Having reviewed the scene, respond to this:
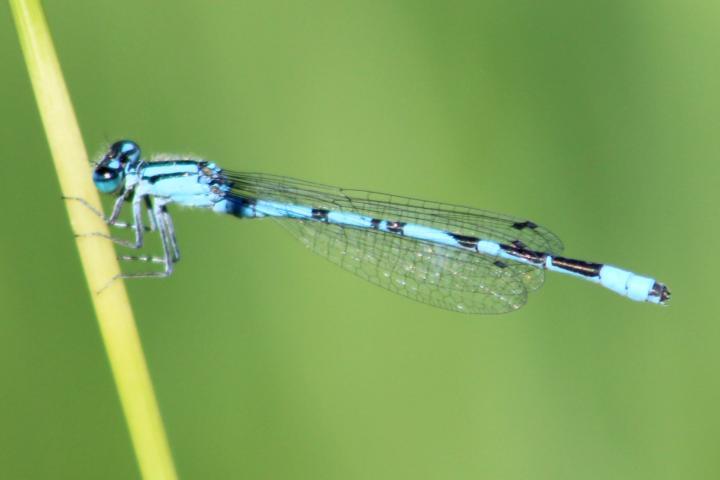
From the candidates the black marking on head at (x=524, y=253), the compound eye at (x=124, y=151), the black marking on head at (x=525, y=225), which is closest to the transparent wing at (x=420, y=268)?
the black marking on head at (x=524, y=253)

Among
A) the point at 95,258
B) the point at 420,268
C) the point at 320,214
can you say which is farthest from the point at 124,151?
the point at 95,258

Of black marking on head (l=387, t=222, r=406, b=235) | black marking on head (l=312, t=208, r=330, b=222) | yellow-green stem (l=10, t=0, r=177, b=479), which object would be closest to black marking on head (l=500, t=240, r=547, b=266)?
black marking on head (l=387, t=222, r=406, b=235)

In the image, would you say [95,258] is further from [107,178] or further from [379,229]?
[379,229]

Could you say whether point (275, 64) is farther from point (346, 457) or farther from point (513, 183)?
point (346, 457)

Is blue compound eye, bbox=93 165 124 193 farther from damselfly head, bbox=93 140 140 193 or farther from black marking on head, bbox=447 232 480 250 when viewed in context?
black marking on head, bbox=447 232 480 250

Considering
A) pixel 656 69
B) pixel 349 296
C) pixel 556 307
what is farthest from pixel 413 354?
pixel 656 69
